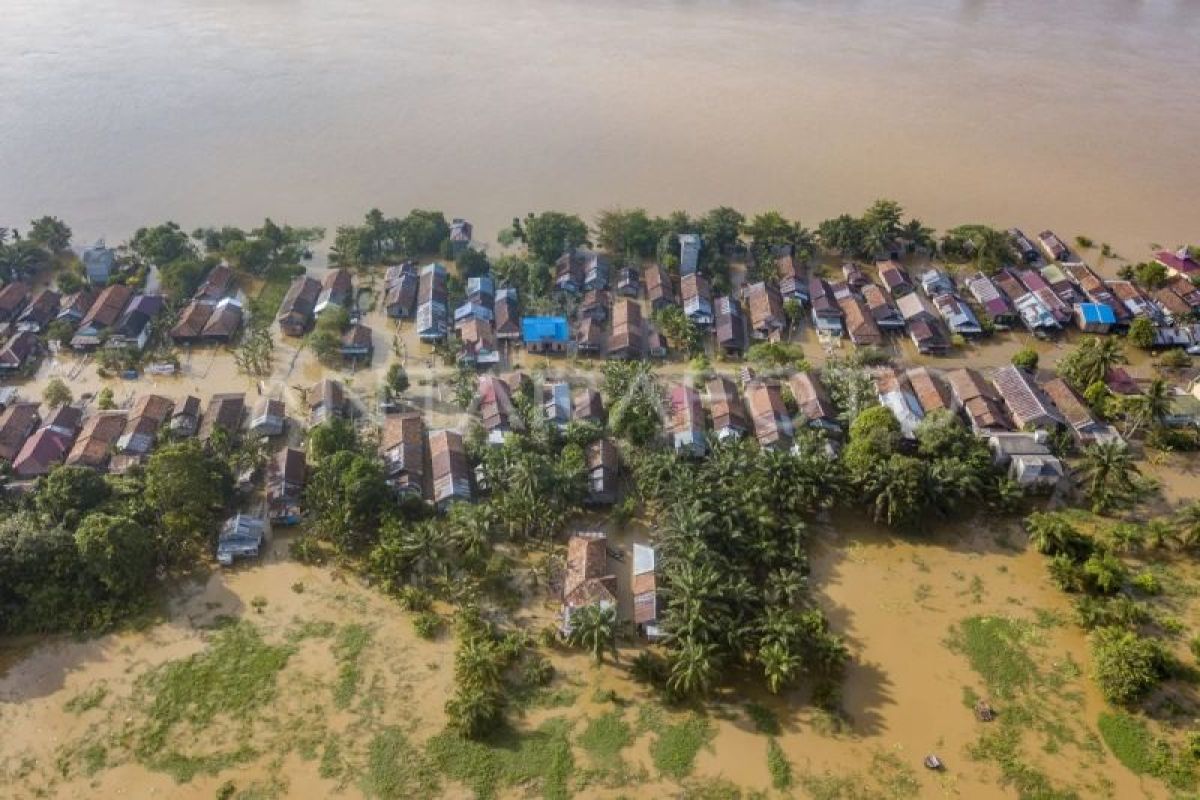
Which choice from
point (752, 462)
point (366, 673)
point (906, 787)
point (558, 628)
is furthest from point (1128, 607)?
point (366, 673)

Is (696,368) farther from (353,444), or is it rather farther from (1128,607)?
(1128,607)

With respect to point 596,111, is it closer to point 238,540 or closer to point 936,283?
point 936,283

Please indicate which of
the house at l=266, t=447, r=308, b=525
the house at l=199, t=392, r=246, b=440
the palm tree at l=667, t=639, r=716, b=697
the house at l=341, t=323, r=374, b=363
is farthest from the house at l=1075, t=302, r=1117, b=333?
the house at l=199, t=392, r=246, b=440

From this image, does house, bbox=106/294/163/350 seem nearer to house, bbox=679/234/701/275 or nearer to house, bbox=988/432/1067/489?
house, bbox=679/234/701/275

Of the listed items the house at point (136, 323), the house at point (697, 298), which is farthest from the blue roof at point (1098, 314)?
the house at point (136, 323)

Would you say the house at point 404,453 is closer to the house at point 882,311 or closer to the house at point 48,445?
the house at point 48,445

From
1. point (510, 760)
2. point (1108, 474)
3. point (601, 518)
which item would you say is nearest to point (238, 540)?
point (510, 760)
